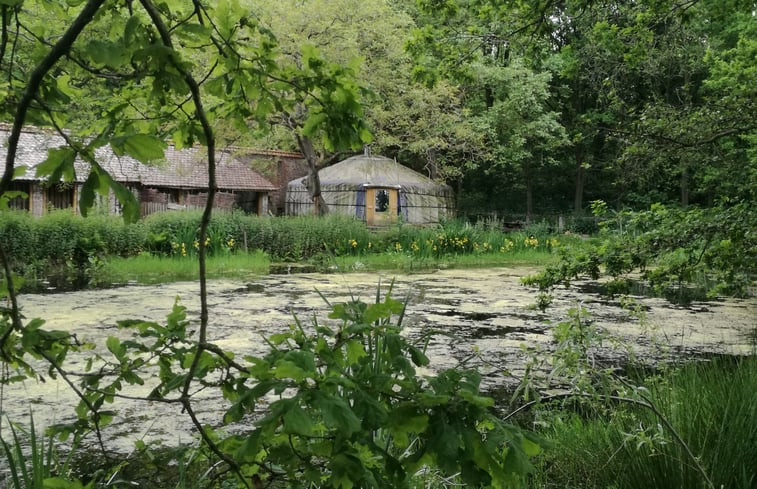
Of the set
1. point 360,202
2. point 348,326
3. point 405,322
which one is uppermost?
point 360,202

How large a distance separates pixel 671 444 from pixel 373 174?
17.6m

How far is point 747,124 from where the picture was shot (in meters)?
3.24

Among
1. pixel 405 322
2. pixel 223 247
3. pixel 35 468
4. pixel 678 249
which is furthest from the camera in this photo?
pixel 223 247

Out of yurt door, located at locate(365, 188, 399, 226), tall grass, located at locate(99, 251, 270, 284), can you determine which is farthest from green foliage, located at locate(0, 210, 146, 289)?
yurt door, located at locate(365, 188, 399, 226)

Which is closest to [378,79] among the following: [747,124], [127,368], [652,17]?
[652,17]

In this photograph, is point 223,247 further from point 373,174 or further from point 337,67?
point 373,174

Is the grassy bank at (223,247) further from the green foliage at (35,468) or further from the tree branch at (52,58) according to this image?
the tree branch at (52,58)

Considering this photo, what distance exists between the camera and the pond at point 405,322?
3.07m

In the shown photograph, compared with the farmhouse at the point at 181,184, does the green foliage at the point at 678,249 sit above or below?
below

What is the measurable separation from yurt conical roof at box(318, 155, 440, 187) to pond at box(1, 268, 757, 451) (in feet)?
35.7

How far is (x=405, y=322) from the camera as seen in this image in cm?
536

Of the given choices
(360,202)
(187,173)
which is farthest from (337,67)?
(360,202)

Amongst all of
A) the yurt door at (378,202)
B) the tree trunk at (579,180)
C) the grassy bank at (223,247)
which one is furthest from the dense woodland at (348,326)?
the tree trunk at (579,180)

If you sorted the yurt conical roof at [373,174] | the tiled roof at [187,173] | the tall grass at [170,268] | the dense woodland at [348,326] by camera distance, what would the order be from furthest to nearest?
the yurt conical roof at [373,174]
the tiled roof at [187,173]
the tall grass at [170,268]
the dense woodland at [348,326]
